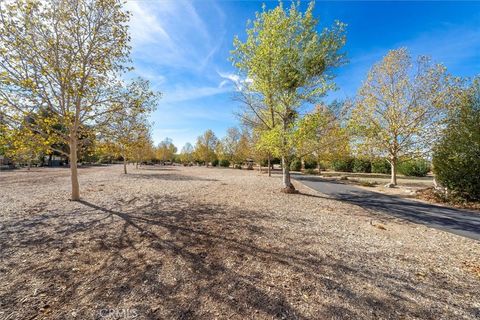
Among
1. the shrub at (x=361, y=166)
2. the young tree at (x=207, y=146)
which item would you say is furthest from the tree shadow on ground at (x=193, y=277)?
the young tree at (x=207, y=146)

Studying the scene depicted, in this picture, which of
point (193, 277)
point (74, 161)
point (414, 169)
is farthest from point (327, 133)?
point (414, 169)

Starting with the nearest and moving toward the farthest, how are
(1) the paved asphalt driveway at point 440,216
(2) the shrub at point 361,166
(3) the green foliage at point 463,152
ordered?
(1) the paved asphalt driveway at point 440,216 → (3) the green foliage at point 463,152 → (2) the shrub at point 361,166

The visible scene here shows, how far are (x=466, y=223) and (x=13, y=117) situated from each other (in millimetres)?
17379

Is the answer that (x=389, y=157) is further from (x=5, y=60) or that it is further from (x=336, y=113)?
(x=5, y=60)

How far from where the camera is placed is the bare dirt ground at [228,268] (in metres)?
2.89

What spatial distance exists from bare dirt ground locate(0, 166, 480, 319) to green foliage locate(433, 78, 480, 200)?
6863 mm

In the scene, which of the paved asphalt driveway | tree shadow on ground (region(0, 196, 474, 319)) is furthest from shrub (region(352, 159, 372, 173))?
tree shadow on ground (region(0, 196, 474, 319))

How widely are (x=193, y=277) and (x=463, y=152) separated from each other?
14.8m

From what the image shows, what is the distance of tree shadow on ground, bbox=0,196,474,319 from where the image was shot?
2869 mm

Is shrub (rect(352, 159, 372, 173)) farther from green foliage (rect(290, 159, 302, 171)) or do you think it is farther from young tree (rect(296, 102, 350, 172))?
young tree (rect(296, 102, 350, 172))

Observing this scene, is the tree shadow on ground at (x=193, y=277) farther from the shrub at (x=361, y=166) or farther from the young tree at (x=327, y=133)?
the shrub at (x=361, y=166)

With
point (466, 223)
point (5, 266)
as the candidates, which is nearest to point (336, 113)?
point (466, 223)

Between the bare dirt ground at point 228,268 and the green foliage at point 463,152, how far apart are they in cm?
686

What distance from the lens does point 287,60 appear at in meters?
10.9
